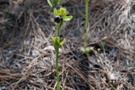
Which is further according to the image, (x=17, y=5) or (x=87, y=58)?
(x=17, y=5)

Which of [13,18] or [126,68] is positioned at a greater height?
[13,18]

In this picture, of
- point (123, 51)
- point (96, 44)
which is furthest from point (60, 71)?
point (123, 51)

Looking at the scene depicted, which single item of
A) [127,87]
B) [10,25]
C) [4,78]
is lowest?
[127,87]

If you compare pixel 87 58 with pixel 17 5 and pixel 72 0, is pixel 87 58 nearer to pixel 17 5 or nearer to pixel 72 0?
pixel 72 0

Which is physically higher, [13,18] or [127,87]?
[13,18]

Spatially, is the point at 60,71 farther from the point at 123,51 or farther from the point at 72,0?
the point at 72,0

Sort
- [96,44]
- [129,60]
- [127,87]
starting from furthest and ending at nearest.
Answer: [96,44] < [129,60] < [127,87]

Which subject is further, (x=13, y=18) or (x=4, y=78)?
(x=13, y=18)

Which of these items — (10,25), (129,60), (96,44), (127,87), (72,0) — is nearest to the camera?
(127,87)

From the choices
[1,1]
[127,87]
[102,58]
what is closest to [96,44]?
[102,58]
